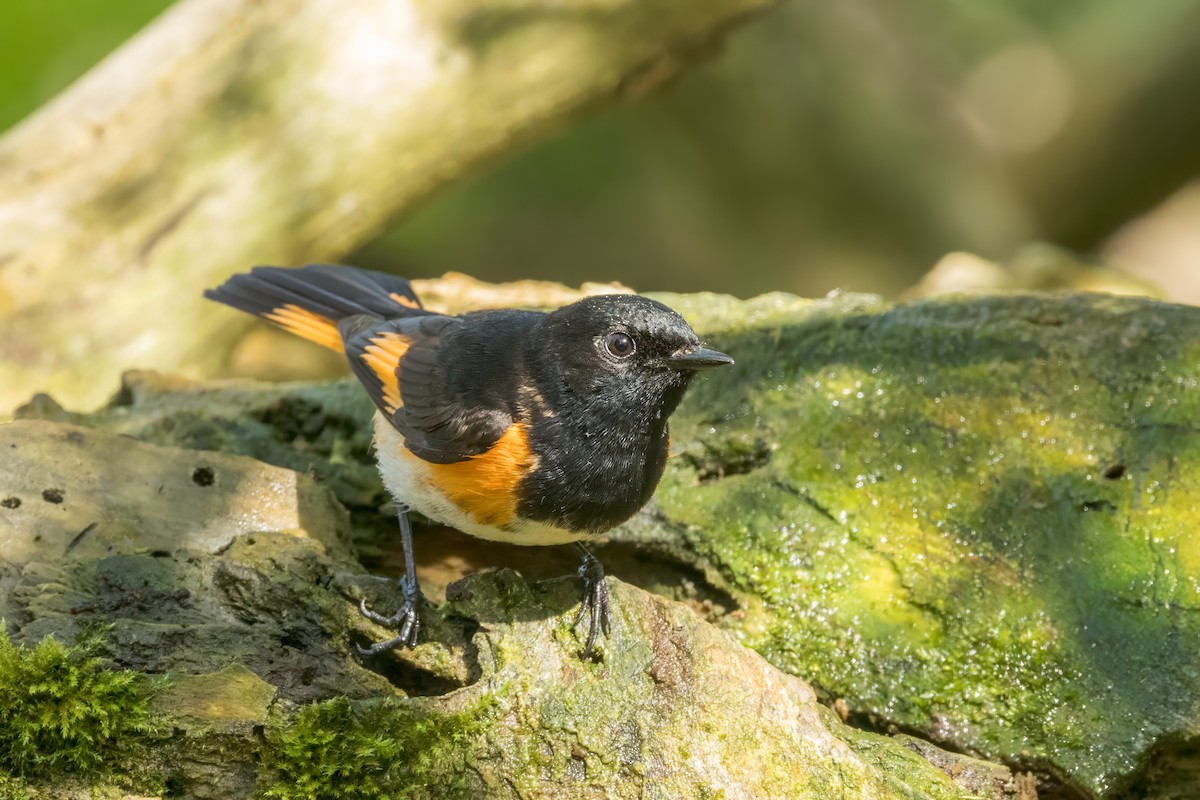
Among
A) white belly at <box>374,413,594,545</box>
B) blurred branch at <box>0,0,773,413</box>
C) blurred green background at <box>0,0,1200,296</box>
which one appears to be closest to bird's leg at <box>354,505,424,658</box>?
white belly at <box>374,413,594,545</box>

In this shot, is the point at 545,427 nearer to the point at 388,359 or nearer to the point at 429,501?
the point at 429,501

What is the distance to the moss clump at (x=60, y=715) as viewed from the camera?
7.97ft

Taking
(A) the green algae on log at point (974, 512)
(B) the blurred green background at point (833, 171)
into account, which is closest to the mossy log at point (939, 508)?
(A) the green algae on log at point (974, 512)

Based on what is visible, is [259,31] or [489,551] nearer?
[489,551]

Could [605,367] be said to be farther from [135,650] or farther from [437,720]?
[135,650]

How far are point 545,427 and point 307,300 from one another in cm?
147

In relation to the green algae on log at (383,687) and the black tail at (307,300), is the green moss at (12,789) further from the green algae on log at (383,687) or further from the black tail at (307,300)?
the black tail at (307,300)

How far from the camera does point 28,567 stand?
2.87 m

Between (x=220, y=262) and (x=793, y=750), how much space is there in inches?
147

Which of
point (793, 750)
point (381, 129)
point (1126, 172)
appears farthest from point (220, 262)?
point (1126, 172)

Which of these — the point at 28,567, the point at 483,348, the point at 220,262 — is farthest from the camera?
the point at 220,262

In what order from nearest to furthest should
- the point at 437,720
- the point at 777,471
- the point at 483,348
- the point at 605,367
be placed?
the point at 437,720 → the point at 605,367 → the point at 483,348 → the point at 777,471

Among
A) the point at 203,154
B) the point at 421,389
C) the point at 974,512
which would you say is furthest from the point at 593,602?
the point at 203,154

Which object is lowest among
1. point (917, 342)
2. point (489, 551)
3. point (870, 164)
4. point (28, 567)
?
point (28, 567)
